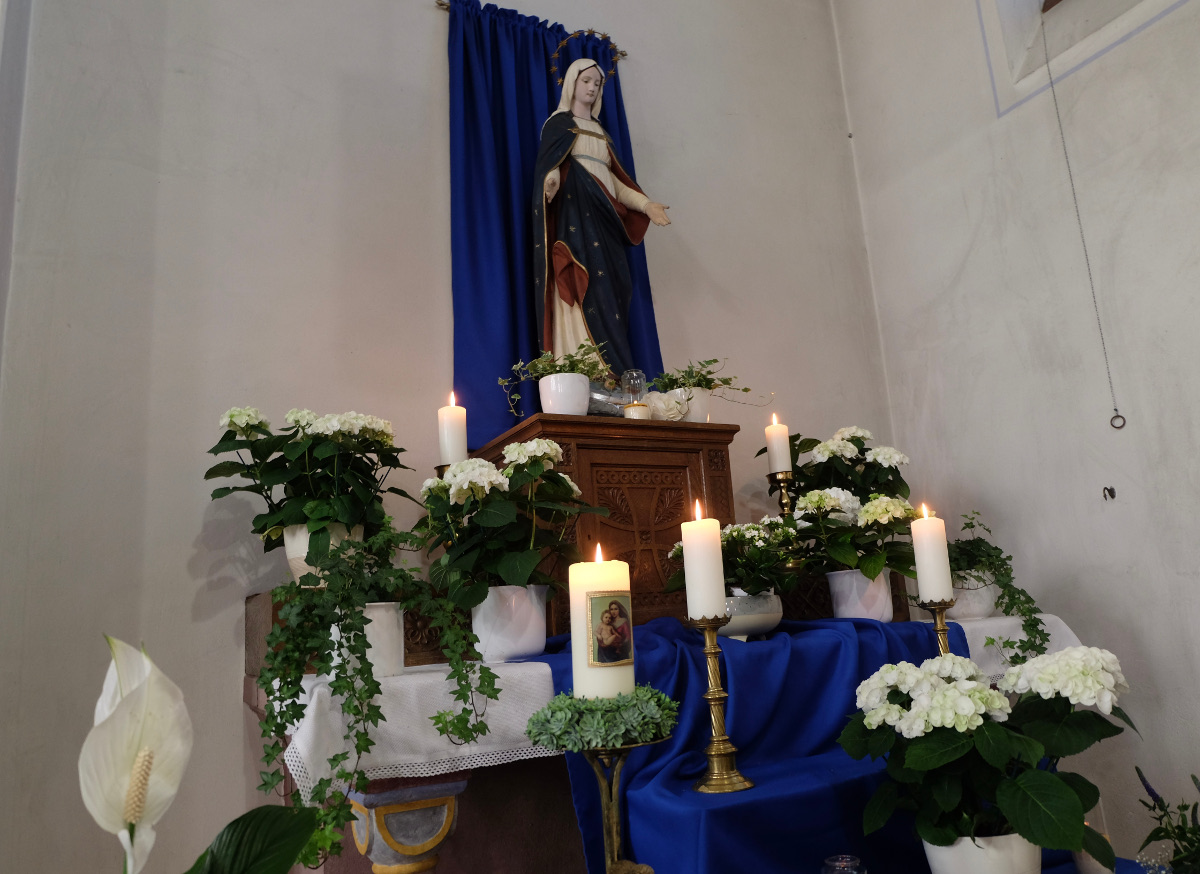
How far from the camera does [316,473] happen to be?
6.89 ft

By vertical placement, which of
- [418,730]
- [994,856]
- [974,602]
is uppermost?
[974,602]

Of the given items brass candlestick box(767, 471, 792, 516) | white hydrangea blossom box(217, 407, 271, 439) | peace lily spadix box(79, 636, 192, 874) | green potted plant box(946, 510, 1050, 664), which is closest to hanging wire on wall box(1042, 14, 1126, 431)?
green potted plant box(946, 510, 1050, 664)

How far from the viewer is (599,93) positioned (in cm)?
312

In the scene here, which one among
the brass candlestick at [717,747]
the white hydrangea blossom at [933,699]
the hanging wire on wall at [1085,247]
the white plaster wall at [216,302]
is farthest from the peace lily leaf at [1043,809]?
the hanging wire on wall at [1085,247]

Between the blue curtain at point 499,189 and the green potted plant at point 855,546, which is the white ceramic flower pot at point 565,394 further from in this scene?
the green potted plant at point 855,546

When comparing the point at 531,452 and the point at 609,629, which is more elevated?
the point at 531,452

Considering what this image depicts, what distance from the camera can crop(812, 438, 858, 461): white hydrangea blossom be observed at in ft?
8.95

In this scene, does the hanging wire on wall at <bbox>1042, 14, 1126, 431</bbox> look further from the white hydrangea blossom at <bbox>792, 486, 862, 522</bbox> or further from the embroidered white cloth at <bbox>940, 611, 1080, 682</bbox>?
the white hydrangea blossom at <bbox>792, 486, 862, 522</bbox>

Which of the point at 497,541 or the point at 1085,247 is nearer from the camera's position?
the point at 497,541

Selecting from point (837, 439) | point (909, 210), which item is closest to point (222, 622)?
point (837, 439)

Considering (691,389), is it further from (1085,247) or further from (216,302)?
(1085,247)

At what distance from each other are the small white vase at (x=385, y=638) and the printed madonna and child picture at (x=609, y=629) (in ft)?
1.73

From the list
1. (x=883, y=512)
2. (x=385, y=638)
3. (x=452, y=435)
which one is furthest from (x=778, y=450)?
(x=385, y=638)

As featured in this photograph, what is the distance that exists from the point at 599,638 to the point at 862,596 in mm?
1312
